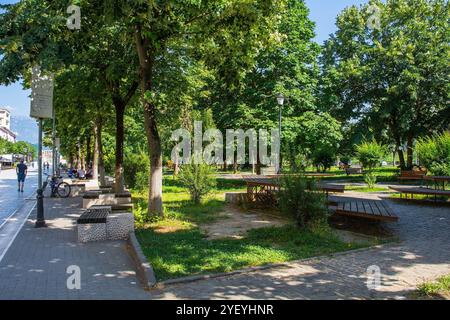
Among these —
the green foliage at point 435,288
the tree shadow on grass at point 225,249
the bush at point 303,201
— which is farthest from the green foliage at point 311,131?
the green foliage at point 435,288

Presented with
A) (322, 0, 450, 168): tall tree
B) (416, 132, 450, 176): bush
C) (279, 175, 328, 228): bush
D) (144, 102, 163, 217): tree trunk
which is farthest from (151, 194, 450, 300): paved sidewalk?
(322, 0, 450, 168): tall tree

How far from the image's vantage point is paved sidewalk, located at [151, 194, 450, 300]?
5.55m

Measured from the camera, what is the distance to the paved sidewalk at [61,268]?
5738 mm

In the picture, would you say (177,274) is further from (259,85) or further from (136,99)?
(259,85)

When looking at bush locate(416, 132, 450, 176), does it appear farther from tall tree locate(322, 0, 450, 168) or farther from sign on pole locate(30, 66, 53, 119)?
sign on pole locate(30, 66, 53, 119)

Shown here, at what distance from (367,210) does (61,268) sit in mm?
6791

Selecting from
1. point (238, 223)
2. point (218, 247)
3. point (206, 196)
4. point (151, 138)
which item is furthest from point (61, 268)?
point (206, 196)

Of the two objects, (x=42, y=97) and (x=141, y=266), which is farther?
(x=42, y=97)

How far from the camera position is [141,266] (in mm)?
6645

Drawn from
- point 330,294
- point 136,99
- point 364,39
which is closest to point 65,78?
point 136,99

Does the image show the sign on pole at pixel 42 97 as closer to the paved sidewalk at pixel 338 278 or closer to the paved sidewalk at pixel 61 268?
the paved sidewalk at pixel 61 268

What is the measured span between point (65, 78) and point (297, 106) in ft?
44.7

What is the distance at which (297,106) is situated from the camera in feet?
81.7

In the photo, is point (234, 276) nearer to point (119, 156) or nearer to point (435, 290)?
point (435, 290)
